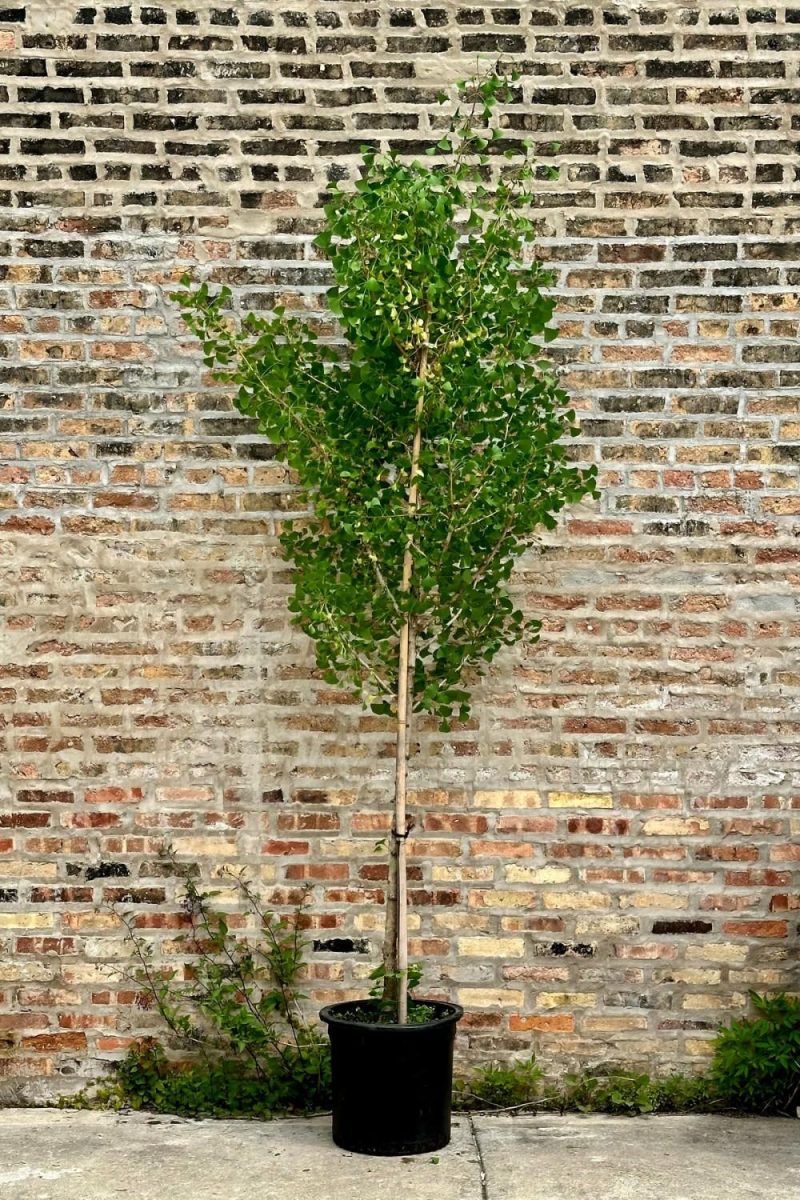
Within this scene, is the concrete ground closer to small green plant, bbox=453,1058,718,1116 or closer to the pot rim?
small green plant, bbox=453,1058,718,1116

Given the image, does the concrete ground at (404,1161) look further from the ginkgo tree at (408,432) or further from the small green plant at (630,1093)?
the ginkgo tree at (408,432)

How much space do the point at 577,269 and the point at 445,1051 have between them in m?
2.24

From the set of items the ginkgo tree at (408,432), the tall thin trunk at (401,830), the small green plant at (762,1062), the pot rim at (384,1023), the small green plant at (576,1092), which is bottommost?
the small green plant at (576,1092)

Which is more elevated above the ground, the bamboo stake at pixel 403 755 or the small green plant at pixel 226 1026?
the bamboo stake at pixel 403 755

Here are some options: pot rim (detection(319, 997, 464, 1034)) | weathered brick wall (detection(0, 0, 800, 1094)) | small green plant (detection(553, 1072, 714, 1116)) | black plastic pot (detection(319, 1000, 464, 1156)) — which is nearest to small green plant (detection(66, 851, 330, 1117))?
weathered brick wall (detection(0, 0, 800, 1094))

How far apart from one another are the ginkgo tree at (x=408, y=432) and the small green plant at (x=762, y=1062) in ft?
3.45

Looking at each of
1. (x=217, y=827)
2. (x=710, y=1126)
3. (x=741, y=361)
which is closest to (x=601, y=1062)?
(x=710, y=1126)

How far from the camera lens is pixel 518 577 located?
4008 millimetres

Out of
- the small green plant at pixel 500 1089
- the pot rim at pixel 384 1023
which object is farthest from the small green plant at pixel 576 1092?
the pot rim at pixel 384 1023

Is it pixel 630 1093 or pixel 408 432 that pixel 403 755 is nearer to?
pixel 408 432

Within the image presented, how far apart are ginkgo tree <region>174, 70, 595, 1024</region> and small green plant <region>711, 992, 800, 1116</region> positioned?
1051 mm

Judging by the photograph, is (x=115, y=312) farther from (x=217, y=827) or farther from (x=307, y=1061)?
(x=307, y=1061)

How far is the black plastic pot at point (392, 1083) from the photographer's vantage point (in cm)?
342

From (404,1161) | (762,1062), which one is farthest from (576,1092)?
(404,1161)
